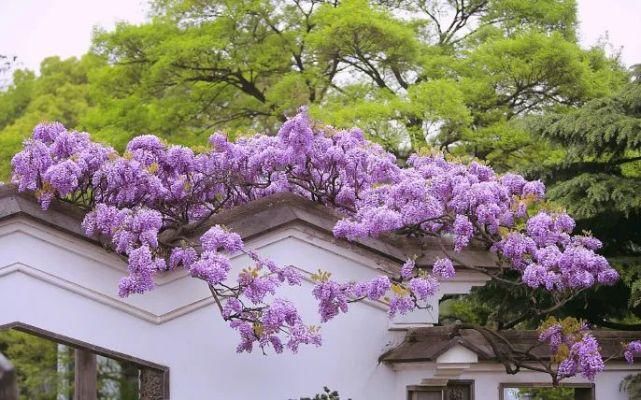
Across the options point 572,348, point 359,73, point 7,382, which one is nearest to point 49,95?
point 359,73

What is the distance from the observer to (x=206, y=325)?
946 centimetres

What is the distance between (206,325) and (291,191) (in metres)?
1.54

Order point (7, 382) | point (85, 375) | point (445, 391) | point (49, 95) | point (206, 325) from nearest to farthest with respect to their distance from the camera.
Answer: point (7, 382) < point (206, 325) < point (445, 391) < point (85, 375) < point (49, 95)

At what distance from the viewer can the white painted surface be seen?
9.02m

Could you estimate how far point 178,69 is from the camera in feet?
78.3

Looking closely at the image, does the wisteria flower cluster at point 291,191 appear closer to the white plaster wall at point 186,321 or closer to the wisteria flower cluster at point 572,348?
the wisteria flower cluster at point 572,348

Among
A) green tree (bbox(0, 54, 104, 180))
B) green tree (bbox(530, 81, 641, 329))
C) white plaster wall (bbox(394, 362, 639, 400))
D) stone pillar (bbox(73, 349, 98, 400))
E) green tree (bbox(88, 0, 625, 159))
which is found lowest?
white plaster wall (bbox(394, 362, 639, 400))

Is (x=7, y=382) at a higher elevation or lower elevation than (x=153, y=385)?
lower

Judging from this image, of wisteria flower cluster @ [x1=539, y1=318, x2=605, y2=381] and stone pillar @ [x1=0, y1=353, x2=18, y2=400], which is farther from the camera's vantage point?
wisteria flower cluster @ [x1=539, y1=318, x2=605, y2=381]

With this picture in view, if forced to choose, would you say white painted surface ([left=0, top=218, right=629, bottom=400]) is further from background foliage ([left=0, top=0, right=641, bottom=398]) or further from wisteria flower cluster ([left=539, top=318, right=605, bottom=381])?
background foliage ([left=0, top=0, right=641, bottom=398])

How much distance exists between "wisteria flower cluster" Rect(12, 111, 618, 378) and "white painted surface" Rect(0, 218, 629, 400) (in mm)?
211

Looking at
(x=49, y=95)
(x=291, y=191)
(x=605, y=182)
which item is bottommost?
(x=291, y=191)

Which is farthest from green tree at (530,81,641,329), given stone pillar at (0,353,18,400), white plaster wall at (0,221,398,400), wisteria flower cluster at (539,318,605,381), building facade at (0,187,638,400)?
stone pillar at (0,353,18,400)

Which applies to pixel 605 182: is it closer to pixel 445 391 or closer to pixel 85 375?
pixel 445 391
